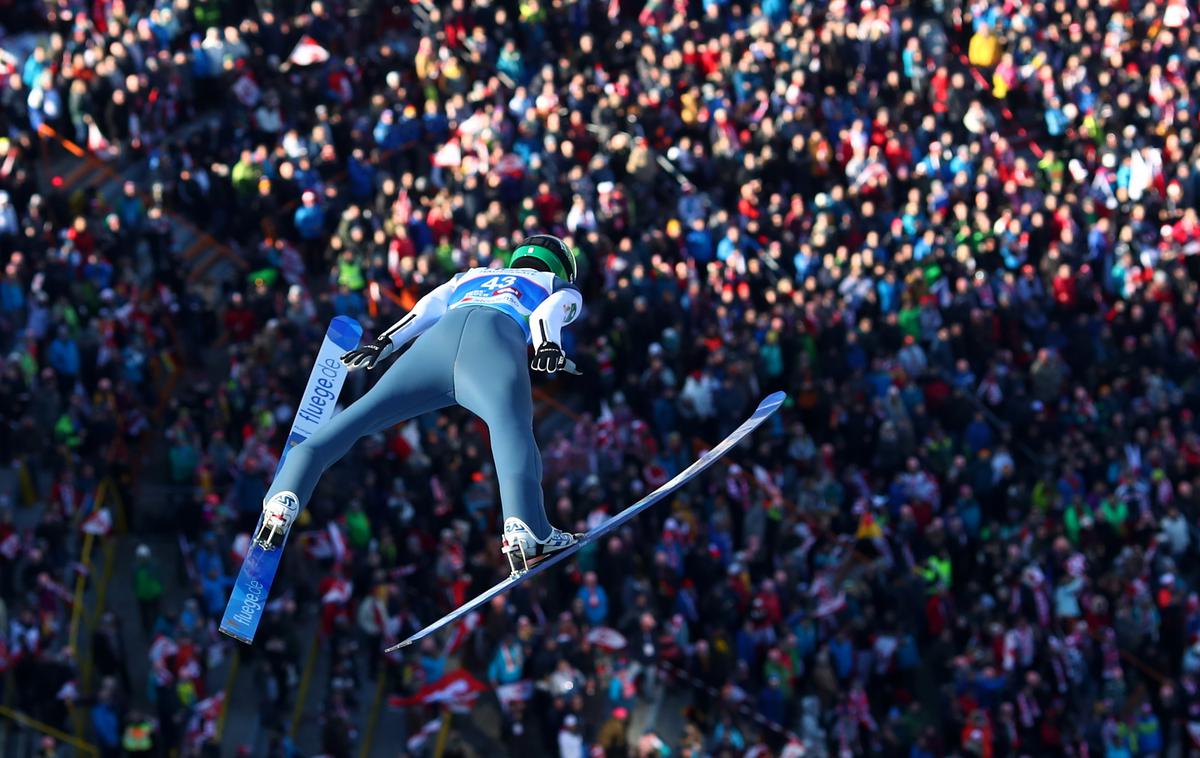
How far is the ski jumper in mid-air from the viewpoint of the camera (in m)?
10.5

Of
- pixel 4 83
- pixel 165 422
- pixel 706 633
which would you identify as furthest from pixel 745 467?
pixel 4 83

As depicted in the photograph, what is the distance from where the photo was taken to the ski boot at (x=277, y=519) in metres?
10.3

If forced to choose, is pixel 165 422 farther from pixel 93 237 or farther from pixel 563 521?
pixel 563 521

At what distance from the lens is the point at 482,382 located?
417 inches

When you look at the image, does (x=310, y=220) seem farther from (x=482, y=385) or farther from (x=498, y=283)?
(x=482, y=385)

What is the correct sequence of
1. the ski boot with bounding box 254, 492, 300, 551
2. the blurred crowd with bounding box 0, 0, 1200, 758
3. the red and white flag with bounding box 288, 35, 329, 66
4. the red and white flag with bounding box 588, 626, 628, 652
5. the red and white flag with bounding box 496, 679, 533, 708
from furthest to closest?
the red and white flag with bounding box 288, 35, 329, 66 → the blurred crowd with bounding box 0, 0, 1200, 758 → the red and white flag with bounding box 588, 626, 628, 652 → the red and white flag with bounding box 496, 679, 533, 708 → the ski boot with bounding box 254, 492, 300, 551

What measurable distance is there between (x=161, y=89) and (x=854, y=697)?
33.3ft

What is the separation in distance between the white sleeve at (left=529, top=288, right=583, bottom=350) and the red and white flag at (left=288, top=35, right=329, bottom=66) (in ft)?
45.4

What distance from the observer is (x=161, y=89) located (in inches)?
914

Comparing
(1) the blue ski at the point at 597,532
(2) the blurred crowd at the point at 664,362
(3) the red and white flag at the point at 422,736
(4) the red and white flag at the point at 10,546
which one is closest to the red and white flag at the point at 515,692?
(2) the blurred crowd at the point at 664,362

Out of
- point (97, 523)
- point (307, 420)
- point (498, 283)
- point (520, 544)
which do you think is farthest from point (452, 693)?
point (520, 544)

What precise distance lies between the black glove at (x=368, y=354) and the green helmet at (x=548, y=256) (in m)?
0.84

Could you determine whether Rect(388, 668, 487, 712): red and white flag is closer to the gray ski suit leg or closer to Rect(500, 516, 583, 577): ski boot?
the gray ski suit leg

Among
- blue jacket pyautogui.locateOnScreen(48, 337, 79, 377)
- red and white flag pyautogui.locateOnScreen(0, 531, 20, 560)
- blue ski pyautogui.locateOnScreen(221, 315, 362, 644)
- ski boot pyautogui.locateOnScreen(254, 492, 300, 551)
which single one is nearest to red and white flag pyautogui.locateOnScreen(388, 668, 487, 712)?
red and white flag pyautogui.locateOnScreen(0, 531, 20, 560)
